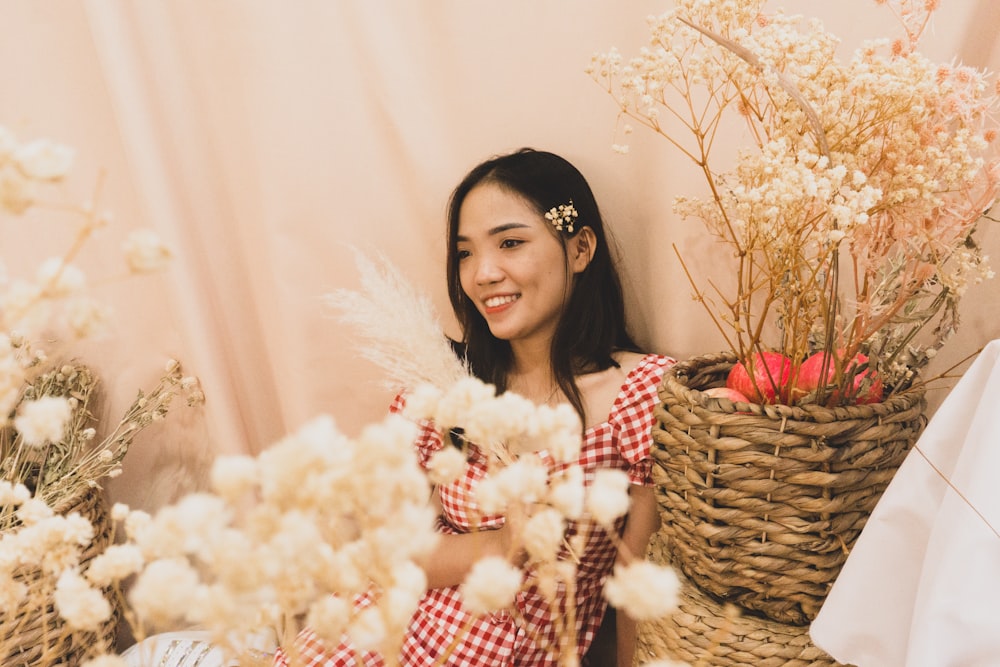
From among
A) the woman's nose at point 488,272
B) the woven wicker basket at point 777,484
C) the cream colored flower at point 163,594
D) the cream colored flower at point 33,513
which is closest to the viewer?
the cream colored flower at point 163,594

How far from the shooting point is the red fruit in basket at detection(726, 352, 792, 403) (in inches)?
34.8

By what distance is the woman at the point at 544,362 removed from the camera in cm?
125

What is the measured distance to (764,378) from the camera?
2.99 ft

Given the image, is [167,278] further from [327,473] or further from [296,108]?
[327,473]

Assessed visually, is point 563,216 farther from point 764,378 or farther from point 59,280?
point 59,280

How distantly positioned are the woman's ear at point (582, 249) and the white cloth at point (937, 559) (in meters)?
0.69

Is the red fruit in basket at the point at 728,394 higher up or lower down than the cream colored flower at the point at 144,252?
lower down

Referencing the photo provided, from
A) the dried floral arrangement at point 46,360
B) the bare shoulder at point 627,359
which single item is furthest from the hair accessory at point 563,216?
the dried floral arrangement at point 46,360

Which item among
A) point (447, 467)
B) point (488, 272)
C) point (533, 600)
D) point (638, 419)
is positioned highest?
point (447, 467)

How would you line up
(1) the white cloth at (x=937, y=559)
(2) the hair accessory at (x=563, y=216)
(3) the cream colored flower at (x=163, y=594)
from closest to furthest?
(3) the cream colored flower at (x=163, y=594) < (1) the white cloth at (x=937, y=559) < (2) the hair accessory at (x=563, y=216)

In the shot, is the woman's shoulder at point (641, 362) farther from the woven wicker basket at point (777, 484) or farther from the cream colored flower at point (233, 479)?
the cream colored flower at point (233, 479)

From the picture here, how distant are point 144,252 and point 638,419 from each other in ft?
3.19

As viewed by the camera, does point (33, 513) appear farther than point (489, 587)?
Yes

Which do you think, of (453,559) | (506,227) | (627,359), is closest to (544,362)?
(627,359)
